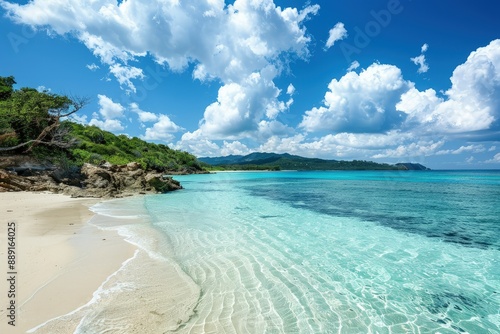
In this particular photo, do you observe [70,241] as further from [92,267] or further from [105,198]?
[105,198]

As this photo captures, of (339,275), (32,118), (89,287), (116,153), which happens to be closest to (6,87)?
(32,118)

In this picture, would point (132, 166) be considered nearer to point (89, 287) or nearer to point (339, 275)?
point (89, 287)

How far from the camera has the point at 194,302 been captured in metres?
5.60

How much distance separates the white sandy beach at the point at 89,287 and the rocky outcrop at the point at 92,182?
16.9 meters

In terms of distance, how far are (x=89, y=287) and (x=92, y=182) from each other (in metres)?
26.3

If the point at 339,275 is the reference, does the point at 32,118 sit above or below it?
above

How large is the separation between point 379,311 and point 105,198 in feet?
82.9

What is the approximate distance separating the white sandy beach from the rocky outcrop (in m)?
16.9

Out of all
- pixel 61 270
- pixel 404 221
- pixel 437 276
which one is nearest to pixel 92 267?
pixel 61 270

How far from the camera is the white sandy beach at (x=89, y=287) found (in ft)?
14.8

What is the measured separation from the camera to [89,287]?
19.2 feet

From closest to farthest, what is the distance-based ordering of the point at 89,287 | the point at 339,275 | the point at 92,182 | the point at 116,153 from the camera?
the point at 89,287
the point at 339,275
the point at 92,182
the point at 116,153

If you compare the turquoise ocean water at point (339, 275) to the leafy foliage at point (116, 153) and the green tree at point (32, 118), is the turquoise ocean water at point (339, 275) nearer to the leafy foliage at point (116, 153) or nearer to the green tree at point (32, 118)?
the green tree at point (32, 118)

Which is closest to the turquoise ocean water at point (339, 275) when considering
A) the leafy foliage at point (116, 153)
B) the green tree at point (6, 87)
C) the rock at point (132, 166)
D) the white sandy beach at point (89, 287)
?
the white sandy beach at point (89, 287)
